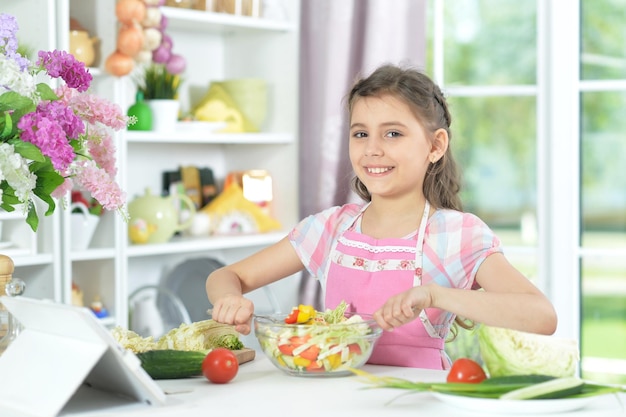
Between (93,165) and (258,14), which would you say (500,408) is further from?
(258,14)

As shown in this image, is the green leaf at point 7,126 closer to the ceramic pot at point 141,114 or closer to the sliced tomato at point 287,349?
the sliced tomato at point 287,349

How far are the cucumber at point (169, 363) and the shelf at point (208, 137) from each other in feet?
5.85

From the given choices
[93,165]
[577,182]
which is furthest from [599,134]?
[93,165]

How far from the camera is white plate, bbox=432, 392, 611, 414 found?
4.26 feet

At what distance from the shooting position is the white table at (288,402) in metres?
1.33

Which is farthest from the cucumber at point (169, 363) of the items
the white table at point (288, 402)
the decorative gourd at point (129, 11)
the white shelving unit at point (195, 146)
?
the decorative gourd at point (129, 11)

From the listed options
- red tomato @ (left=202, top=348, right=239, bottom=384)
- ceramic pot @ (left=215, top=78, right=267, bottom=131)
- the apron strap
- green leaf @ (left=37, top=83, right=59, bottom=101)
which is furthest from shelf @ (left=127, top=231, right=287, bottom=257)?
red tomato @ (left=202, top=348, right=239, bottom=384)

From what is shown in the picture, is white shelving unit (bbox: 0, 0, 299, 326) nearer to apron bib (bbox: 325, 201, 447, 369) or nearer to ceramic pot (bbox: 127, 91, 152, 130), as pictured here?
ceramic pot (bbox: 127, 91, 152, 130)

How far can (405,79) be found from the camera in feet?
6.82

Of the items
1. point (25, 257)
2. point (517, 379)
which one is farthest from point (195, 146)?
point (517, 379)

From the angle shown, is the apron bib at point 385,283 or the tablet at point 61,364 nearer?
the tablet at point 61,364

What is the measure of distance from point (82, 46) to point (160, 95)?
411 millimetres

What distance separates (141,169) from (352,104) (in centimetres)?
172

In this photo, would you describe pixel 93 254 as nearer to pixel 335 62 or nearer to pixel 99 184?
pixel 335 62
